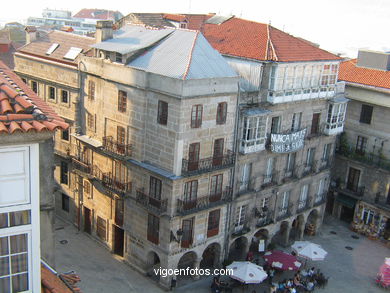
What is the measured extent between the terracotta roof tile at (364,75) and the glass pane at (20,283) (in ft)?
151

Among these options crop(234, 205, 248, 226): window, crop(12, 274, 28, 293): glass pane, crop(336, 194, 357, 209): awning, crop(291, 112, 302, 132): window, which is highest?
crop(12, 274, 28, 293): glass pane

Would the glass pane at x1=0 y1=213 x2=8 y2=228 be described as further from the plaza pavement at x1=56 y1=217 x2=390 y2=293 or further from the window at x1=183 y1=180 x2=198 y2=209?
the plaza pavement at x1=56 y1=217 x2=390 y2=293

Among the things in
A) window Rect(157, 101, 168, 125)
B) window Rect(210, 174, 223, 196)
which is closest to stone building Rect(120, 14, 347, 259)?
window Rect(210, 174, 223, 196)

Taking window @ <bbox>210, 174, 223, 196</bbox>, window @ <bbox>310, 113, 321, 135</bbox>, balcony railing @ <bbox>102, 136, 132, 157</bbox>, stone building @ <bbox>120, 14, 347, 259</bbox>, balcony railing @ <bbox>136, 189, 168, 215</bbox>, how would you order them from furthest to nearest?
window @ <bbox>310, 113, 321, 135</bbox>
stone building @ <bbox>120, 14, 347, 259</bbox>
balcony railing @ <bbox>102, 136, 132, 157</bbox>
window @ <bbox>210, 174, 223, 196</bbox>
balcony railing @ <bbox>136, 189, 168, 215</bbox>

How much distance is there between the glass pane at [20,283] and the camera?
1517 cm

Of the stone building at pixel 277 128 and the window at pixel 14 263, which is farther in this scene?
the stone building at pixel 277 128

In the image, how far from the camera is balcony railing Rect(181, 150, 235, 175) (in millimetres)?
37469

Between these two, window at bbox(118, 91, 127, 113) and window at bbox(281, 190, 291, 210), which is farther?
window at bbox(281, 190, 291, 210)

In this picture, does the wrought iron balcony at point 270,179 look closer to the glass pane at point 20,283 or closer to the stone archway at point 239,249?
the stone archway at point 239,249

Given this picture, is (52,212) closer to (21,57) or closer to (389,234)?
(21,57)

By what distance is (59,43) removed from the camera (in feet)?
164

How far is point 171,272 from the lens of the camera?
39.2m

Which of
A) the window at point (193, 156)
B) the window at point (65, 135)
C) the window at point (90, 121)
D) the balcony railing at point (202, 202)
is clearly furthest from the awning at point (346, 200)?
the window at point (65, 135)

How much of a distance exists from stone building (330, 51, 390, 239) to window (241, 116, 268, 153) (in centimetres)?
1717
